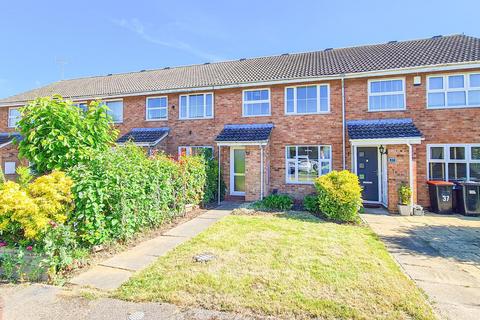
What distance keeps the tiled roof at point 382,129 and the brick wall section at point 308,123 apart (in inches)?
11.9

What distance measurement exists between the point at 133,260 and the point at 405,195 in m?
9.58

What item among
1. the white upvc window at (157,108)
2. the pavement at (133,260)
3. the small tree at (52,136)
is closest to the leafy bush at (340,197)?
the pavement at (133,260)

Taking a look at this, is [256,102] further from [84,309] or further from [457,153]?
[84,309]

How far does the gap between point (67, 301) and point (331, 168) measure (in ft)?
35.4

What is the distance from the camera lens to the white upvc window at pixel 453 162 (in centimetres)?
1051

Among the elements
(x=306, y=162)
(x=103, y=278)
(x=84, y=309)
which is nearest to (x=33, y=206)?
(x=103, y=278)

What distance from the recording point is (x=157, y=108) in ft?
50.5

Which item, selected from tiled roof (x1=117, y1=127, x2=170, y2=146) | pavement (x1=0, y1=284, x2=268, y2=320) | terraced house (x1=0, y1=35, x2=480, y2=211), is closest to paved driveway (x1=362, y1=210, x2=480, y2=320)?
terraced house (x1=0, y1=35, x2=480, y2=211)

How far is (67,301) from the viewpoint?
388 cm

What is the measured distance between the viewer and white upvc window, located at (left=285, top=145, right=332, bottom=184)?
12211 millimetres

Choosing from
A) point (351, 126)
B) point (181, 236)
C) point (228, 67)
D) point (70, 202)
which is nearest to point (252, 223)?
point (181, 236)

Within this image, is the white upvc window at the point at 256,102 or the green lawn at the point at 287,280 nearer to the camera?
the green lawn at the point at 287,280

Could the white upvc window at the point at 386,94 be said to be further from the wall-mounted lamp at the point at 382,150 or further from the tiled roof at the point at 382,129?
the wall-mounted lamp at the point at 382,150

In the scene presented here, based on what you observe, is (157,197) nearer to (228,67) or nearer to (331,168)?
(331,168)
